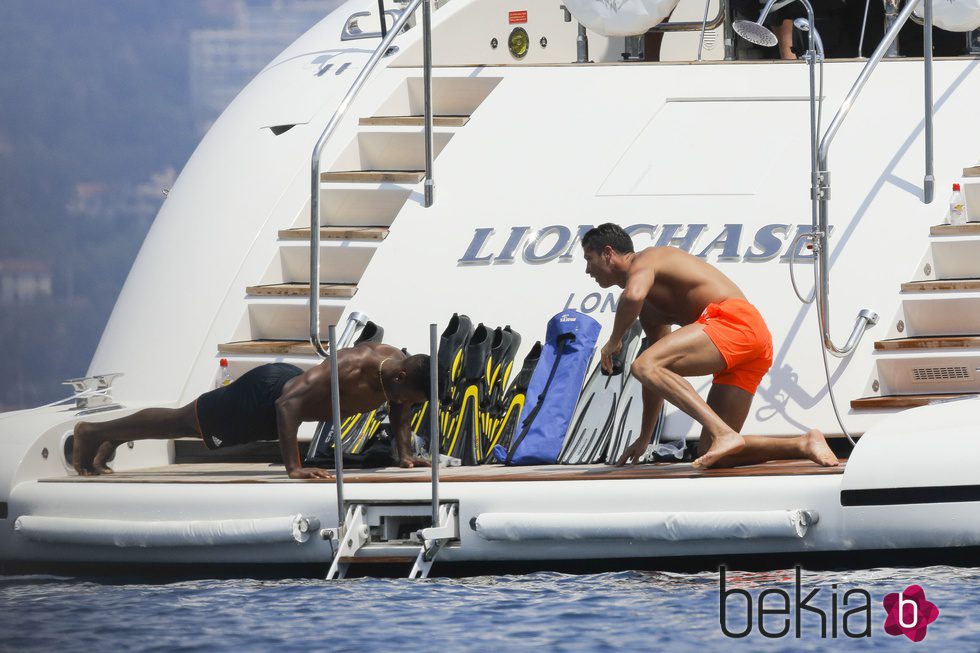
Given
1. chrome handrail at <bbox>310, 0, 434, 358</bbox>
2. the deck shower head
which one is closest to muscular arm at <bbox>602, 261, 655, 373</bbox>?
chrome handrail at <bbox>310, 0, 434, 358</bbox>

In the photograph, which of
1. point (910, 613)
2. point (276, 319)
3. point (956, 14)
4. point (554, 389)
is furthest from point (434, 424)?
point (956, 14)

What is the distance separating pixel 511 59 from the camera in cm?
1095

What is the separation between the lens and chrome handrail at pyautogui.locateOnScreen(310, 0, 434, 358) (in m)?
7.43

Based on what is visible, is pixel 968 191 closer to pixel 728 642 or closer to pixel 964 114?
pixel 964 114

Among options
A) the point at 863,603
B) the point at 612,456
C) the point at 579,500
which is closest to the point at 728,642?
the point at 863,603

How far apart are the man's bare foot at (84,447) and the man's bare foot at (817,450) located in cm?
333

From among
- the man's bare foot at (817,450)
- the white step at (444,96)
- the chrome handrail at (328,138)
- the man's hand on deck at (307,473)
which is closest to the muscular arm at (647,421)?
the man's bare foot at (817,450)

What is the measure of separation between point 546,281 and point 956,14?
117 inches

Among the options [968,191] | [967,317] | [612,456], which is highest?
[968,191]

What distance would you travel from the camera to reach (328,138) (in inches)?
307

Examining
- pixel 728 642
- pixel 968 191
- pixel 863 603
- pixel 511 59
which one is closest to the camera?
pixel 728 642

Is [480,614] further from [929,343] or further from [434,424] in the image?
[929,343]

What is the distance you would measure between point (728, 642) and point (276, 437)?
2861 mm

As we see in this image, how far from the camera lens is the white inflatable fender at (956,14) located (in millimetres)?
9258
